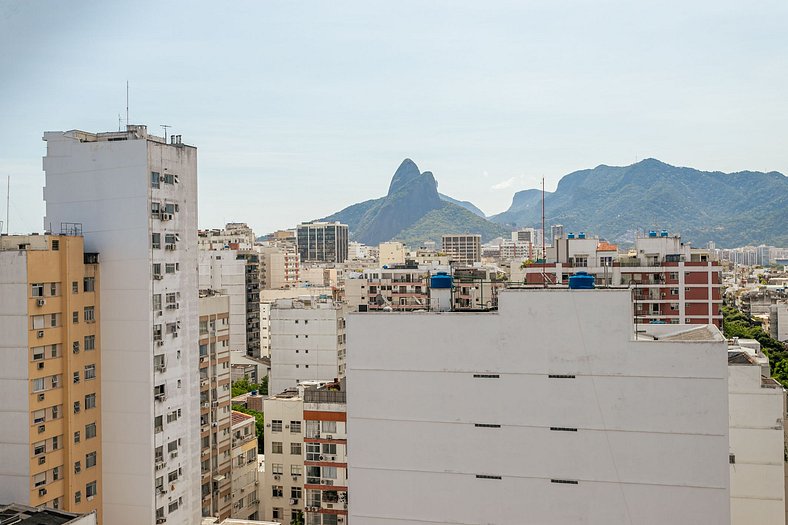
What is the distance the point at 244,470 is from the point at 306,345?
23005mm

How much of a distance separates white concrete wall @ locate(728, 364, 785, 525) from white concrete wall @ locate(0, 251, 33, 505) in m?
25.0

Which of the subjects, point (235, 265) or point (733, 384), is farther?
point (235, 265)

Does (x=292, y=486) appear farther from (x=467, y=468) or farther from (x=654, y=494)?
(x=654, y=494)

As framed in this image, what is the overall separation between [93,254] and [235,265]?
2403 inches

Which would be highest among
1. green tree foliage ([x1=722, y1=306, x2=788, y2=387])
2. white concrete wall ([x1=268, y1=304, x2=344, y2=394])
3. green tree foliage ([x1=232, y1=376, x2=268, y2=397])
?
white concrete wall ([x1=268, y1=304, x2=344, y2=394])

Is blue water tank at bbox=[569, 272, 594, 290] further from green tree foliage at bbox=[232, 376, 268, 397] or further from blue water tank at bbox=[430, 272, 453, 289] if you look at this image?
green tree foliage at bbox=[232, 376, 268, 397]

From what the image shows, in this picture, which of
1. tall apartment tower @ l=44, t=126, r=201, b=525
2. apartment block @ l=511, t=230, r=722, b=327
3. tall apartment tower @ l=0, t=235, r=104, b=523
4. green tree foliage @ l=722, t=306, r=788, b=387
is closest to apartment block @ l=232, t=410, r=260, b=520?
tall apartment tower @ l=44, t=126, r=201, b=525

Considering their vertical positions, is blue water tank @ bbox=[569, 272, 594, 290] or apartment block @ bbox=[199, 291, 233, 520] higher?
blue water tank @ bbox=[569, 272, 594, 290]

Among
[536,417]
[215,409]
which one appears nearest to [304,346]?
[215,409]

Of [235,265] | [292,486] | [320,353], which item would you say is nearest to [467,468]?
[292,486]

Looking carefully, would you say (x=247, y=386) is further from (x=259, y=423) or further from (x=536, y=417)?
(x=536, y=417)

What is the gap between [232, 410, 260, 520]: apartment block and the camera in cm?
3900

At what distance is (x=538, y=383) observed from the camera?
1978 centimetres

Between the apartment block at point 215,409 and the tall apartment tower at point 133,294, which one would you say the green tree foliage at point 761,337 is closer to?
the apartment block at point 215,409
